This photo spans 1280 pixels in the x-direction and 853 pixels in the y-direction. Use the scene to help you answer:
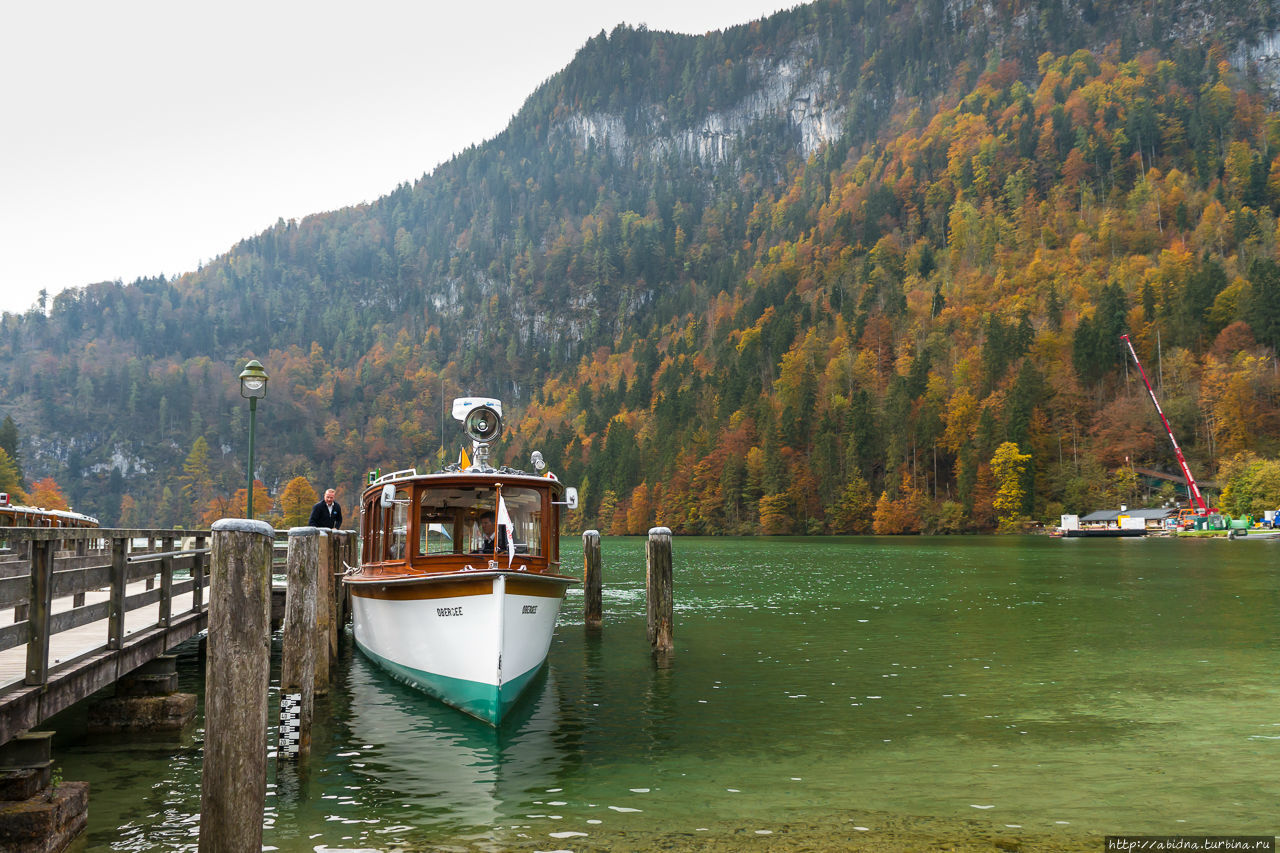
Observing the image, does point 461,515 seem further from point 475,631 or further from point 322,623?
point 322,623

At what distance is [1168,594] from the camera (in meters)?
38.3

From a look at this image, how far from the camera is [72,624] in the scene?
440 inches

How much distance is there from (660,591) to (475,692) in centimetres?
811

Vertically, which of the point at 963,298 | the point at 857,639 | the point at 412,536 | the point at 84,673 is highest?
the point at 963,298

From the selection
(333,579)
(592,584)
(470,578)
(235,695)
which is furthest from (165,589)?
(592,584)

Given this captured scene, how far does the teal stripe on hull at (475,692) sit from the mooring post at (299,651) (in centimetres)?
244

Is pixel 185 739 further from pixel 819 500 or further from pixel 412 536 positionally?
pixel 819 500

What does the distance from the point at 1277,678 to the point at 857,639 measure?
9806mm

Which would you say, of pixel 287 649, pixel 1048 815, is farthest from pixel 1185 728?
pixel 287 649

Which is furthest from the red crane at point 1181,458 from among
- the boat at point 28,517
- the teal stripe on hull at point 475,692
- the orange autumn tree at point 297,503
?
the orange autumn tree at point 297,503

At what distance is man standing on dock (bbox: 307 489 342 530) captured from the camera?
22000 mm

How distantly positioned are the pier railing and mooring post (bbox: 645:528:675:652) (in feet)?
32.0

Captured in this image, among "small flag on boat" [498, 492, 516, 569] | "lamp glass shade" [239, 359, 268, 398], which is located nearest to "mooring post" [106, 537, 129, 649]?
"small flag on boat" [498, 492, 516, 569]

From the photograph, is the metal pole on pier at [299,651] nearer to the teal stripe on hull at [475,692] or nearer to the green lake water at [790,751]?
the green lake water at [790,751]
